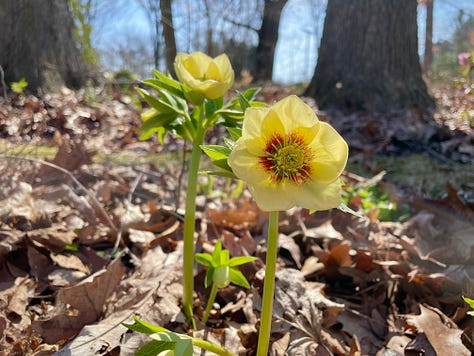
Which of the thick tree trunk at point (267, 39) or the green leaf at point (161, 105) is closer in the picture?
the green leaf at point (161, 105)

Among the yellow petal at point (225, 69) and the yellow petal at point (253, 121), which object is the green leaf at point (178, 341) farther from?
the yellow petal at point (225, 69)

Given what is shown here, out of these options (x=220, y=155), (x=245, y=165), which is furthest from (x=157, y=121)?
(x=245, y=165)

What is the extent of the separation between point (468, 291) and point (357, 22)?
401 centimetres

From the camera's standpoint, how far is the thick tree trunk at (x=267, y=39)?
11.6 meters

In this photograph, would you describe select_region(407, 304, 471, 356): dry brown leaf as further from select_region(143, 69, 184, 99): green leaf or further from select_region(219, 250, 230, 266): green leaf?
select_region(143, 69, 184, 99): green leaf

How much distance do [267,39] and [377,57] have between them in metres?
7.62

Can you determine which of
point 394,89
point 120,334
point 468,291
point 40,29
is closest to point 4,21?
point 40,29

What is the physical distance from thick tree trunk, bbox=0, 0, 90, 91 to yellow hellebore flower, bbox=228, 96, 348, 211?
4736 millimetres

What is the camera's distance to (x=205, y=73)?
1064 millimetres

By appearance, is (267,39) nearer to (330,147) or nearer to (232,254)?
(232,254)

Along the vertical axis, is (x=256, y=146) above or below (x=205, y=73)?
below

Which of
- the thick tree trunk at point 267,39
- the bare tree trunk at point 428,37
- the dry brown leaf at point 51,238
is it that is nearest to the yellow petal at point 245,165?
the dry brown leaf at point 51,238

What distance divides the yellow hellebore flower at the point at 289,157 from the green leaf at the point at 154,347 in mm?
358

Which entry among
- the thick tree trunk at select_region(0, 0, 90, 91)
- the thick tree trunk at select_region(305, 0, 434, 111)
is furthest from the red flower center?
the thick tree trunk at select_region(0, 0, 90, 91)
